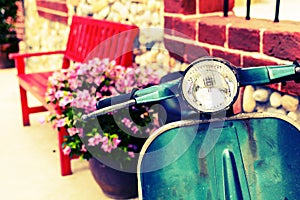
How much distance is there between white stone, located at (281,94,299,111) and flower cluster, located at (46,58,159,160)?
2.33 ft

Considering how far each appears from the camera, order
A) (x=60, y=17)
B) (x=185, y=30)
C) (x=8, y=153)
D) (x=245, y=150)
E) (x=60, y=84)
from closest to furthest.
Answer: (x=245, y=150), (x=185, y=30), (x=60, y=84), (x=8, y=153), (x=60, y=17)

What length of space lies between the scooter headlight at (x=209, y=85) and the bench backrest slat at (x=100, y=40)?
170 centimetres

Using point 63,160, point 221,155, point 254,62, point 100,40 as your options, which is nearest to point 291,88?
point 254,62

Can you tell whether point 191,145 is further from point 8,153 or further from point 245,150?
point 8,153

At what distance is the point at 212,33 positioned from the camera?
7.78 ft

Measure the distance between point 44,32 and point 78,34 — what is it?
1.74m

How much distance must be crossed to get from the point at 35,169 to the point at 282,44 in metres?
1.95

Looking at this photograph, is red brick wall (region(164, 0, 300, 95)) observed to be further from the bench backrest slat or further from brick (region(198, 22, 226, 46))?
the bench backrest slat

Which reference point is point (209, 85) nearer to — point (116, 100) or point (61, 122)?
point (116, 100)

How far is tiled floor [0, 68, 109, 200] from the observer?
2852mm

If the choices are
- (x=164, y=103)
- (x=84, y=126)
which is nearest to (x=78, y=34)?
(x=84, y=126)

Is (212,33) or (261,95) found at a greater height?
(212,33)

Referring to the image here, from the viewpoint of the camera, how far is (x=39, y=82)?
3.76 metres

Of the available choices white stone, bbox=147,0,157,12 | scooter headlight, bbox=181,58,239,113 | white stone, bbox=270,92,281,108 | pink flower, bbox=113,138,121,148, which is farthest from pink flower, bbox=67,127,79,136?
scooter headlight, bbox=181,58,239,113
